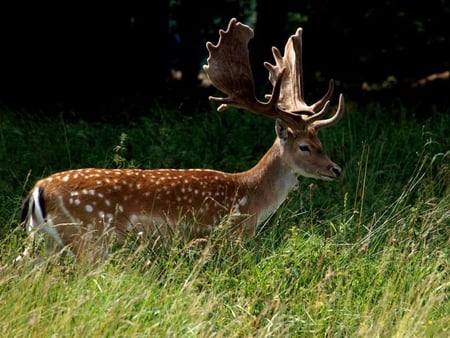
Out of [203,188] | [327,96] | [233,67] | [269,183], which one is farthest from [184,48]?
[203,188]

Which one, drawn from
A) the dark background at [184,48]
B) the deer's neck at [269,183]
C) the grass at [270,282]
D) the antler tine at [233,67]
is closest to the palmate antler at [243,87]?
the antler tine at [233,67]

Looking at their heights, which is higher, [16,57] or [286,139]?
[286,139]

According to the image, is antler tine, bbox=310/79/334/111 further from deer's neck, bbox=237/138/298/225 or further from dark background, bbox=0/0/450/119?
dark background, bbox=0/0/450/119

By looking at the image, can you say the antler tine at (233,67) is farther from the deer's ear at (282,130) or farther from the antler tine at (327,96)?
the antler tine at (327,96)

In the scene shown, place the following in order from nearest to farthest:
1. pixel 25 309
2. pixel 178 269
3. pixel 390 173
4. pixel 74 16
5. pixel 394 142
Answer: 1. pixel 25 309
2. pixel 178 269
3. pixel 390 173
4. pixel 394 142
5. pixel 74 16

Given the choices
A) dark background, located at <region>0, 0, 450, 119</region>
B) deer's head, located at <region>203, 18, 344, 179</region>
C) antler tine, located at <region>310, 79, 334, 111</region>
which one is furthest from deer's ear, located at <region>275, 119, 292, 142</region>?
dark background, located at <region>0, 0, 450, 119</region>

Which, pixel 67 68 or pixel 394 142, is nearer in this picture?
pixel 394 142

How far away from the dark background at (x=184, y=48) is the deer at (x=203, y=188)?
12.0 ft

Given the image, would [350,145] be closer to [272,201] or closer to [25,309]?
[272,201]

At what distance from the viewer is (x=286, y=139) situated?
290 inches

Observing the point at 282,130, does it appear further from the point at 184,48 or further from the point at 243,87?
the point at 184,48

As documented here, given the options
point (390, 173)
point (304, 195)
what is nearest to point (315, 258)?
point (304, 195)

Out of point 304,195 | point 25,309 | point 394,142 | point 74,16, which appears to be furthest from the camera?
point 74,16

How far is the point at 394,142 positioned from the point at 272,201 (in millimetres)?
2079
